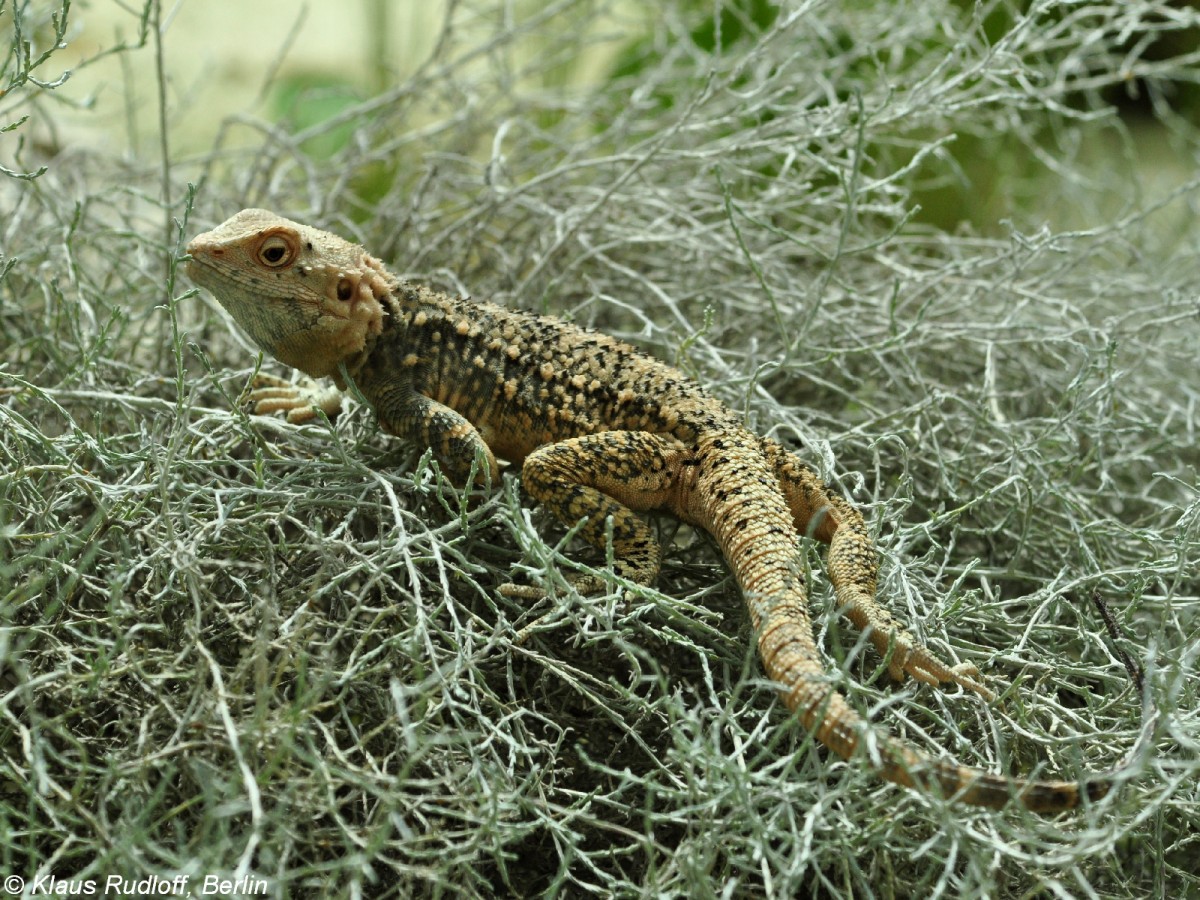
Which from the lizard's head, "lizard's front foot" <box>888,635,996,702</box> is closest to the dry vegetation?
"lizard's front foot" <box>888,635,996,702</box>

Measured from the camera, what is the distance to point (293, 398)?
11.2ft

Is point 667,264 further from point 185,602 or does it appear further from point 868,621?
point 185,602

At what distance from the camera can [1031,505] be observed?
308 cm

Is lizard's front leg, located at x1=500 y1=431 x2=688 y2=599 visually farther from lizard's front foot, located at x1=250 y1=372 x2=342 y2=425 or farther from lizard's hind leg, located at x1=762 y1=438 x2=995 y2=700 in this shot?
lizard's front foot, located at x1=250 y1=372 x2=342 y2=425

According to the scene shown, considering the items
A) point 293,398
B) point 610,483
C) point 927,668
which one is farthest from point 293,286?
point 927,668

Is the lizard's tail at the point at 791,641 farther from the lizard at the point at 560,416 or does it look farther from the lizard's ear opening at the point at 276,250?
the lizard's ear opening at the point at 276,250

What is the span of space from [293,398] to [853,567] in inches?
76.2

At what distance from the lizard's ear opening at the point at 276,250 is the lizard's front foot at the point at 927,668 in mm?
2018

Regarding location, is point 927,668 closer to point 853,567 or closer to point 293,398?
point 853,567

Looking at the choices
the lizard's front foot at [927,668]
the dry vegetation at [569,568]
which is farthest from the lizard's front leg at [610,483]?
the lizard's front foot at [927,668]

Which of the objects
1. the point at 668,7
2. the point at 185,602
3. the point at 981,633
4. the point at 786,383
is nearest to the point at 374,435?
the point at 185,602

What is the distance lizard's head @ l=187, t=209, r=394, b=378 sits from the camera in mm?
2924

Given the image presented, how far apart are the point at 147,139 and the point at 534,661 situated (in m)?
4.84

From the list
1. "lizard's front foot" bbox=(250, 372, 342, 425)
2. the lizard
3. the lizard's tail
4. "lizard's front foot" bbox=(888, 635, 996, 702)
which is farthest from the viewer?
"lizard's front foot" bbox=(250, 372, 342, 425)
